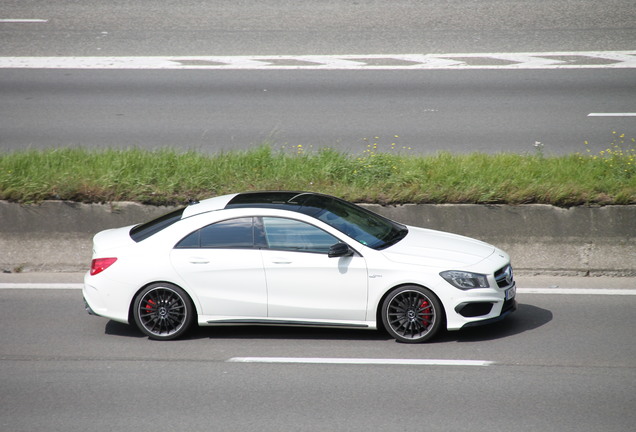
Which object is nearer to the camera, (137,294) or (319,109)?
(137,294)

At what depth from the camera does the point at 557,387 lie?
6664mm

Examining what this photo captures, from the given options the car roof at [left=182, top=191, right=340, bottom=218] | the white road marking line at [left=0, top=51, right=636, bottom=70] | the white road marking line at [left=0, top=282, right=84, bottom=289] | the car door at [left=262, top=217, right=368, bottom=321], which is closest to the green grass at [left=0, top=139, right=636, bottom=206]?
the white road marking line at [left=0, top=282, right=84, bottom=289]

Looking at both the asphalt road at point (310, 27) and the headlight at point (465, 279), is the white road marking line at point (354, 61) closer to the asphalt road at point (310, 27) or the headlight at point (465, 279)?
the asphalt road at point (310, 27)

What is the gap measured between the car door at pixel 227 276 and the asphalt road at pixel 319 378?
378mm

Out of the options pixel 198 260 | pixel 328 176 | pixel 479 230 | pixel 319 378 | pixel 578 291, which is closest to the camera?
pixel 319 378

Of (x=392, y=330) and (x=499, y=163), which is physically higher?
(x=499, y=163)

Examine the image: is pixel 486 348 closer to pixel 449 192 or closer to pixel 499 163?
pixel 449 192

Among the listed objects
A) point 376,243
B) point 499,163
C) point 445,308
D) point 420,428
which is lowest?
point 420,428

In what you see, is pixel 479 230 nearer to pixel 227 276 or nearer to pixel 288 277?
pixel 288 277

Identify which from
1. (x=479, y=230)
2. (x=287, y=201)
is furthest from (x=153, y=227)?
(x=479, y=230)

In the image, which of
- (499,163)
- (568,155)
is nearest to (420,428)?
(499,163)

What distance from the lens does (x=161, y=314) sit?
26.2 ft

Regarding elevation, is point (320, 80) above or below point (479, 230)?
above

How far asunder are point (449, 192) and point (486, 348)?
3.08 m
